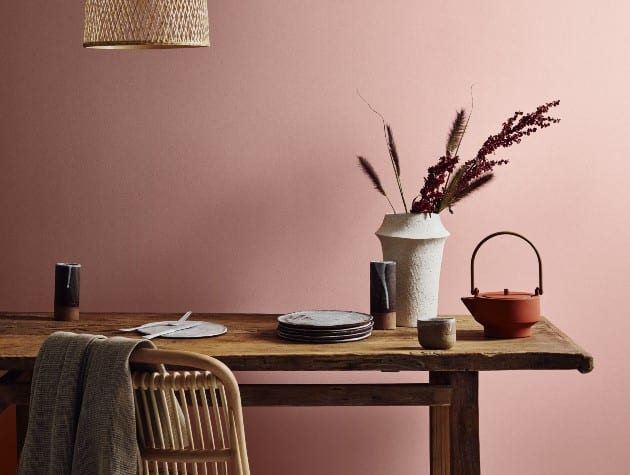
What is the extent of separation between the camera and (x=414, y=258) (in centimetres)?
248

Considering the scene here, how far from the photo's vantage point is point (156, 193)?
2910 millimetres

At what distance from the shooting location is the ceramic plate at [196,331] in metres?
2.32

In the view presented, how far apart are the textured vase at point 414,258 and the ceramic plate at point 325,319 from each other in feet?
0.50

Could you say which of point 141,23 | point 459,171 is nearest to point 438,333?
point 459,171

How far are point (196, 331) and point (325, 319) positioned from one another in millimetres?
324

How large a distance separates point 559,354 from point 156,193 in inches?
53.5

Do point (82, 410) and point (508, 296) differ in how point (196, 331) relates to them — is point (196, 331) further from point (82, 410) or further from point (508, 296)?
point (508, 296)

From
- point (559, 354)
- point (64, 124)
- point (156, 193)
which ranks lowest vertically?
point (559, 354)

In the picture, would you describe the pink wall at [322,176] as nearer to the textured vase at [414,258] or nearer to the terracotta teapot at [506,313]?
the textured vase at [414,258]

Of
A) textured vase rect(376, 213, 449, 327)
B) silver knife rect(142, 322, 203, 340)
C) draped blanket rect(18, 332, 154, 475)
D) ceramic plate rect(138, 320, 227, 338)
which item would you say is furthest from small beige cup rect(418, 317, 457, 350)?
draped blanket rect(18, 332, 154, 475)

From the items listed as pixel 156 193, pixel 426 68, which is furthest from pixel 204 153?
pixel 426 68

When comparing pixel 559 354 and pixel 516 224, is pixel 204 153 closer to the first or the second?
pixel 516 224

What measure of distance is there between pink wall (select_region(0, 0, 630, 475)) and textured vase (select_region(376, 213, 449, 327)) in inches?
14.9

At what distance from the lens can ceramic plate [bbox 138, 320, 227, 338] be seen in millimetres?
2318
